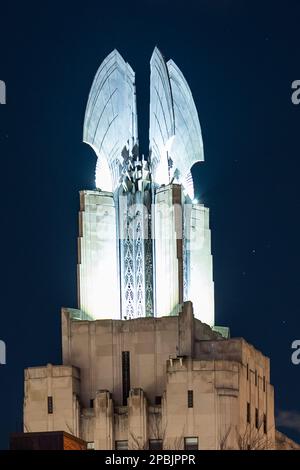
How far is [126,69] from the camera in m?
151

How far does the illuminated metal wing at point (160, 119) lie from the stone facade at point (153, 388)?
430 inches

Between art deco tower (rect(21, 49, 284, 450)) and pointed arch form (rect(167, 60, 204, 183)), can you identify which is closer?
art deco tower (rect(21, 49, 284, 450))

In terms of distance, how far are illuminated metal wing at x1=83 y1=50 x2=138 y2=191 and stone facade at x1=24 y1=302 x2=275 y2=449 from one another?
33.3 feet

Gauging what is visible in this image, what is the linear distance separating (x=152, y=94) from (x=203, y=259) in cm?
1091

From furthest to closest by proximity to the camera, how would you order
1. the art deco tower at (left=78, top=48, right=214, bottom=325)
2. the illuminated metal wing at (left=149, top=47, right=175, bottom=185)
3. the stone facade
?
the illuminated metal wing at (left=149, top=47, right=175, bottom=185) → the art deco tower at (left=78, top=48, right=214, bottom=325) → the stone facade

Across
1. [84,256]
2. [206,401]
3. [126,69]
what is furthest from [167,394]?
[126,69]

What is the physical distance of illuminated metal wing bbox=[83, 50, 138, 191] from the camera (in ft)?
489

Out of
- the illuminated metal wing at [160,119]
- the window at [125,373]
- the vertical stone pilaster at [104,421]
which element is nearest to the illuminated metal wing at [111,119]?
the illuminated metal wing at [160,119]

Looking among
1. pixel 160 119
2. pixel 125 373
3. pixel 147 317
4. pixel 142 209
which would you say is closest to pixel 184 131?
pixel 160 119

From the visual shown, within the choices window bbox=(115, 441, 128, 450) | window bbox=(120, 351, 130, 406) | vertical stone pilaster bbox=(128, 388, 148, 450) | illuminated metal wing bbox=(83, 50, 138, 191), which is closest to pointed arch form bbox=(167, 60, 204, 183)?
illuminated metal wing bbox=(83, 50, 138, 191)

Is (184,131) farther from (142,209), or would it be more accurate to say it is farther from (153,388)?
(153,388)

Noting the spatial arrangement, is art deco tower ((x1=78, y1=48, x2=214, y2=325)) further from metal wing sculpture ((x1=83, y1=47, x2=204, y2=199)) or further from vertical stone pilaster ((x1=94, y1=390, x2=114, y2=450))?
vertical stone pilaster ((x1=94, y1=390, x2=114, y2=450))

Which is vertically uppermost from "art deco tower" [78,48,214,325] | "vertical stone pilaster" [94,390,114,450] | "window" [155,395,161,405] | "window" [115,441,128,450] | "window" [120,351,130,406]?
"art deco tower" [78,48,214,325]

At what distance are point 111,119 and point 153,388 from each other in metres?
17.5
